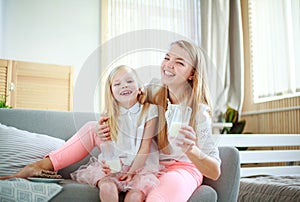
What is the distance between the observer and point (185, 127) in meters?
1.00

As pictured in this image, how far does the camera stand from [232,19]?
12.6 feet

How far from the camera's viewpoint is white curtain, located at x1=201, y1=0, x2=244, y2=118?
3.71m

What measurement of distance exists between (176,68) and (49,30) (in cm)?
271

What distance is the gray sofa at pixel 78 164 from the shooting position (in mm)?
1226

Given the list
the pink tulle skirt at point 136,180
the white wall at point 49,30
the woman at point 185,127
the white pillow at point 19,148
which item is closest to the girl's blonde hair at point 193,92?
the woman at point 185,127

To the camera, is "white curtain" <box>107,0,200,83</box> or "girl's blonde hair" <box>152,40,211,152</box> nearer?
"girl's blonde hair" <box>152,40,211,152</box>

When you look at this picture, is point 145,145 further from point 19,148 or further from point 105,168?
point 19,148

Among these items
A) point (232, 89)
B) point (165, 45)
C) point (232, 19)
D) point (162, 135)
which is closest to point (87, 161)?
point (162, 135)

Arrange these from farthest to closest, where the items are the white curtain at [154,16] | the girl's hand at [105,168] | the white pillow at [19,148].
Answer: the white curtain at [154,16] → the white pillow at [19,148] → the girl's hand at [105,168]

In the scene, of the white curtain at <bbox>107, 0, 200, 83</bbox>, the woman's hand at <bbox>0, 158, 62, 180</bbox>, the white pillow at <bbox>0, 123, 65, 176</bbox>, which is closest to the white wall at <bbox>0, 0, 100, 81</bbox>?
the white curtain at <bbox>107, 0, 200, 83</bbox>

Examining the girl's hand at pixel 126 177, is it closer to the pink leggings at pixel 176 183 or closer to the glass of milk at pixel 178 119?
the pink leggings at pixel 176 183

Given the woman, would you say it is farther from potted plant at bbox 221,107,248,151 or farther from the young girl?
potted plant at bbox 221,107,248,151

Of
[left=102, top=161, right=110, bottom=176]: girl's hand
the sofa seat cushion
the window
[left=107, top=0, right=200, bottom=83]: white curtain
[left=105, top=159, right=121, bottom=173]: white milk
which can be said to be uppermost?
[left=107, top=0, right=200, bottom=83]: white curtain

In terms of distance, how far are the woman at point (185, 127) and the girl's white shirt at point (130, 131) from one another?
0.05 metres
